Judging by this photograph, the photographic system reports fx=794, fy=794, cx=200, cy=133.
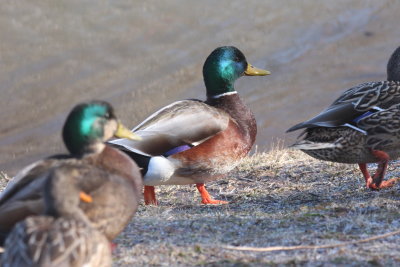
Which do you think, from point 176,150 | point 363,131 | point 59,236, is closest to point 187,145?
point 176,150

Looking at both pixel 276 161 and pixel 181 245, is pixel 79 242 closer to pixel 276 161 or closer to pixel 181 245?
pixel 181 245

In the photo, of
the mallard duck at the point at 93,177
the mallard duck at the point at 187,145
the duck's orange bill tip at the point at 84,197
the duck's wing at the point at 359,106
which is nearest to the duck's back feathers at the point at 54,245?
the duck's orange bill tip at the point at 84,197

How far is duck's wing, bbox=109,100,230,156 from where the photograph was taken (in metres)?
5.67

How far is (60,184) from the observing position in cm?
318

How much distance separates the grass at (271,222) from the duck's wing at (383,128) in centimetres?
34

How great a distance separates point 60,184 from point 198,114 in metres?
2.74

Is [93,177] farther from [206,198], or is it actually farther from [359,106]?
[359,106]

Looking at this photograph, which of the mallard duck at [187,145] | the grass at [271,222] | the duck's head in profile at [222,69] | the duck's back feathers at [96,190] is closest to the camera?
the duck's back feathers at [96,190]

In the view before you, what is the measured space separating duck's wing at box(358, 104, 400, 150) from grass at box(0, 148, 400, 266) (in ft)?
1.11

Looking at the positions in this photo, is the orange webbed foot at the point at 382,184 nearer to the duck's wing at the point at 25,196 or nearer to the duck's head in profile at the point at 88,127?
the duck's head in profile at the point at 88,127

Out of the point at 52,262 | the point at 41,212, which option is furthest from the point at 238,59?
the point at 52,262

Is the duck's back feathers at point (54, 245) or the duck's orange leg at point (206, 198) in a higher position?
the duck's back feathers at point (54, 245)

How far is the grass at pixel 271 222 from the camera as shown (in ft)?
12.4

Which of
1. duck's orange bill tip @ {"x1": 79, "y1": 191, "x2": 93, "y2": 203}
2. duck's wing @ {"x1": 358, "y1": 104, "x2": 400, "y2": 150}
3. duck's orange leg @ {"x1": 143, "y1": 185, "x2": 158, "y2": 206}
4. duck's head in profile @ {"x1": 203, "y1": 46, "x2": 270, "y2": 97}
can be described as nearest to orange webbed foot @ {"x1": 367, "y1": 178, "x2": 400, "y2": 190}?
duck's wing @ {"x1": 358, "y1": 104, "x2": 400, "y2": 150}
